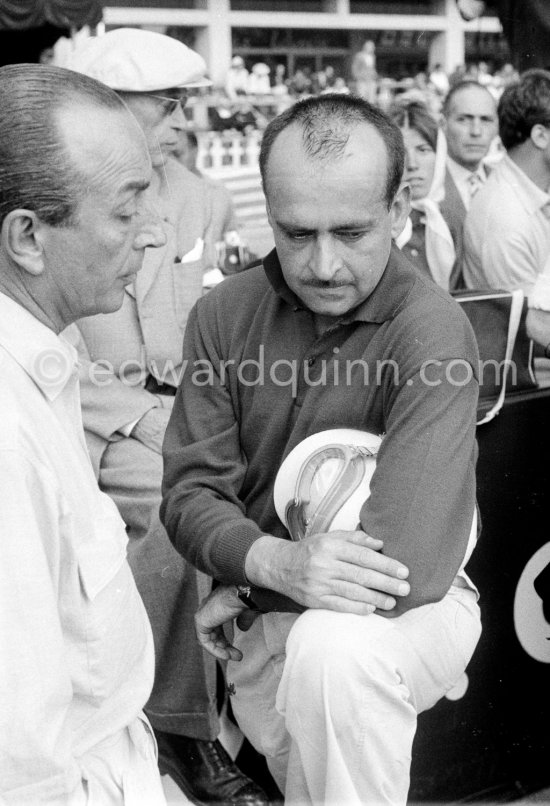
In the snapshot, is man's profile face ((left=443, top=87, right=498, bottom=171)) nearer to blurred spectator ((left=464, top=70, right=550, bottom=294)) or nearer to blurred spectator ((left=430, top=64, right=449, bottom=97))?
blurred spectator ((left=464, top=70, right=550, bottom=294))

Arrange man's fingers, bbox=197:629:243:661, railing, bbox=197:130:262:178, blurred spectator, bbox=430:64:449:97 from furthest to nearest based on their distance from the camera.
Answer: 1. blurred spectator, bbox=430:64:449:97
2. railing, bbox=197:130:262:178
3. man's fingers, bbox=197:629:243:661

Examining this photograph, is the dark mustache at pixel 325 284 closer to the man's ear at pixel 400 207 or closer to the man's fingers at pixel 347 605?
the man's ear at pixel 400 207

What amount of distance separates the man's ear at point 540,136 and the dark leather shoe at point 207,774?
266 centimetres

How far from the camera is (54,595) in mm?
1152

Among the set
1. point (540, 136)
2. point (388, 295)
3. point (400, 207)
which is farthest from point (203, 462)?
point (540, 136)

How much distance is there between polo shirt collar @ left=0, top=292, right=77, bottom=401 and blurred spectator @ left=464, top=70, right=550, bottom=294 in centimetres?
242

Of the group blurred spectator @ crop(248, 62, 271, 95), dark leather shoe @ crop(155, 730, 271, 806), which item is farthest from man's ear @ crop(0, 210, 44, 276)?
blurred spectator @ crop(248, 62, 271, 95)

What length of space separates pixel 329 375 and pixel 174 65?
1694mm

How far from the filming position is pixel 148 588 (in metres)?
2.44

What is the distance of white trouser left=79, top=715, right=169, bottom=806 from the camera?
127 centimetres

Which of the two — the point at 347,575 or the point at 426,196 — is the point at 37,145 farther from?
the point at 426,196

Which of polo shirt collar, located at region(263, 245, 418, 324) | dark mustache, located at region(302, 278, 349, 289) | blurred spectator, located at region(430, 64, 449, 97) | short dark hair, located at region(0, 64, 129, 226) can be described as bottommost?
blurred spectator, located at region(430, 64, 449, 97)

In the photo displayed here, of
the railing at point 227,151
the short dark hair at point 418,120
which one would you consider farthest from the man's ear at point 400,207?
the railing at point 227,151

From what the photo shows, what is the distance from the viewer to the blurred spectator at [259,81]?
71.4 feet
